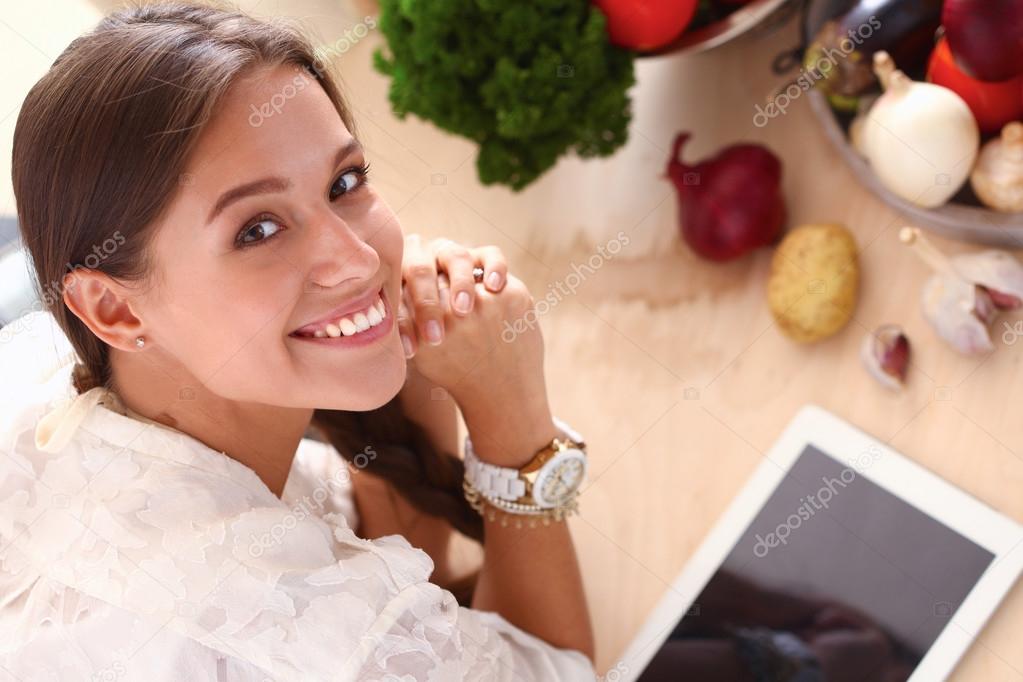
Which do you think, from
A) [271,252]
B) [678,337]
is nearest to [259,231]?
[271,252]

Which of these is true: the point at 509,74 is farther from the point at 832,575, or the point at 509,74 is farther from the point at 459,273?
the point at 832,575

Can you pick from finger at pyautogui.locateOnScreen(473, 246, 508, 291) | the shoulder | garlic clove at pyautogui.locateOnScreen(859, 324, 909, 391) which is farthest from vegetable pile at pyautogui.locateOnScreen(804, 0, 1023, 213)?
the shoulder

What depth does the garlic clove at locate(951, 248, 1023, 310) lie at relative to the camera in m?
0.79

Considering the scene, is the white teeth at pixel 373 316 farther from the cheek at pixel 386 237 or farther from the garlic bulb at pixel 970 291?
the garlic bulb at pixel 970 291

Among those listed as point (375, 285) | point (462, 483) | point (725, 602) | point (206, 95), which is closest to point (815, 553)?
point (725, 602)

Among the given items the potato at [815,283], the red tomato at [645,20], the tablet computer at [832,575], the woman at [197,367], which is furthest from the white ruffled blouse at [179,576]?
the red tomato at [645,20]

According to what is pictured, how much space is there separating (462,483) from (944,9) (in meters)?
0.56

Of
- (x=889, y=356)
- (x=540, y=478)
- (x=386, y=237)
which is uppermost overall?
(x=386, y=237)

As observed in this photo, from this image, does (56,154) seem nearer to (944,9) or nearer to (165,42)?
(165,42)

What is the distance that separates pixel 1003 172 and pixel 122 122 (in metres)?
0.65

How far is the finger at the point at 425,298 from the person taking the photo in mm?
771

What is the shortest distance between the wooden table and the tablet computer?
0.02 m

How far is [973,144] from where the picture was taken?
31.3 inches

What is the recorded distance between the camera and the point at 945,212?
32.3 inches
